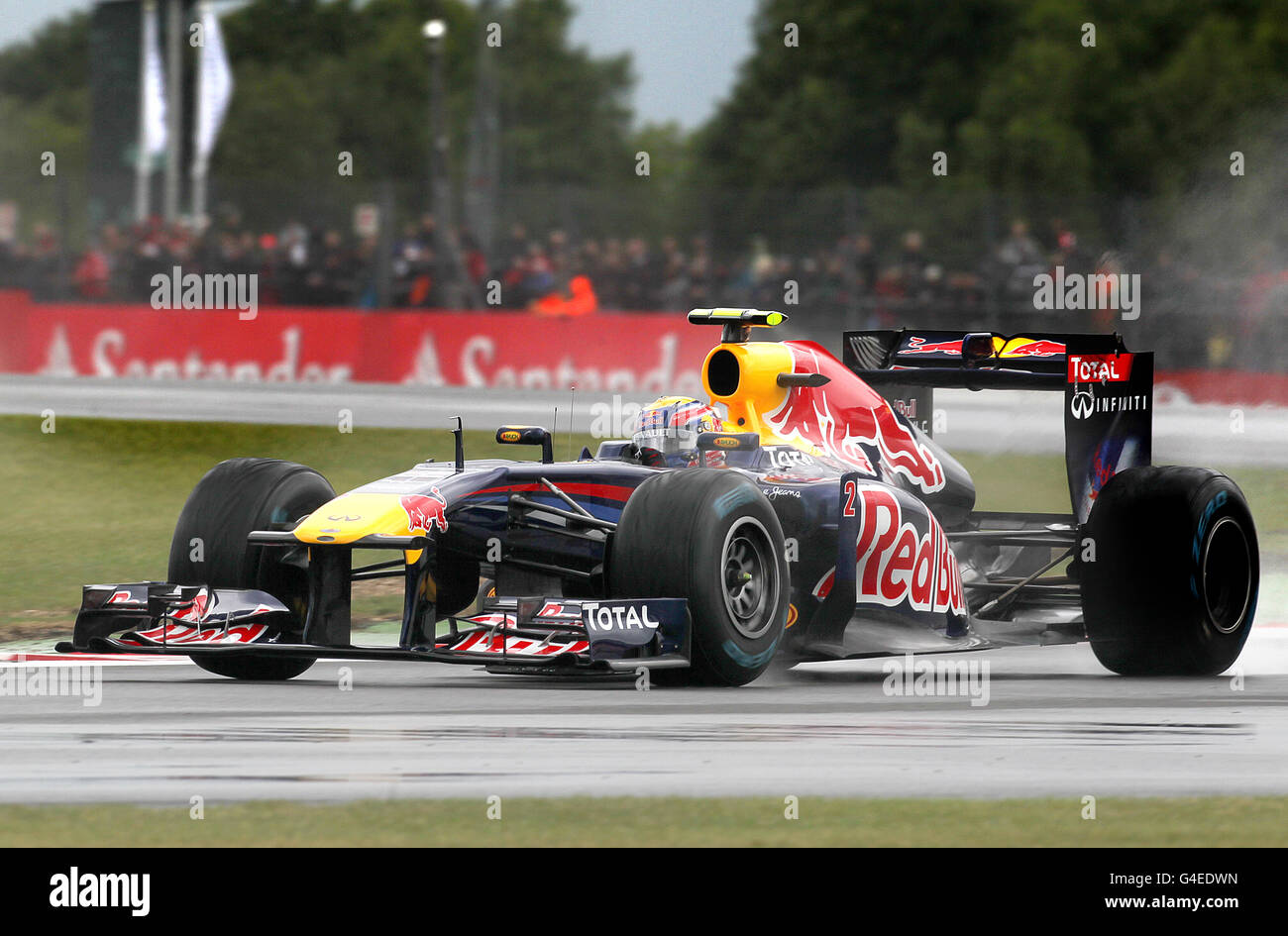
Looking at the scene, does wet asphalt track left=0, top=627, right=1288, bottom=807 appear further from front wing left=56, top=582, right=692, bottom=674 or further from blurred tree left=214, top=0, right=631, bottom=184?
blurred tree left=214, top=0, right=631, bottom=184

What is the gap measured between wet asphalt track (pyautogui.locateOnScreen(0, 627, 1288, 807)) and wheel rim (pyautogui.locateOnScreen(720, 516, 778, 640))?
0.31 meters

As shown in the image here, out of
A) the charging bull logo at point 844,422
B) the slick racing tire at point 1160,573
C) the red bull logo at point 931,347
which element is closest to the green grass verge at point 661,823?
the slick racing tire at point 1160,573

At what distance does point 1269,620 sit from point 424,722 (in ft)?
22.1

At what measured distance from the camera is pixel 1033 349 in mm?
11492

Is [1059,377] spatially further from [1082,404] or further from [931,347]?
[931,347]

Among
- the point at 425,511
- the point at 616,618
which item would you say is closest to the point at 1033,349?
the point at 616,618

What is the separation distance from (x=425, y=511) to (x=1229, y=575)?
13.5 feet

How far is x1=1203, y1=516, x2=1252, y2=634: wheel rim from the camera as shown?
34.7 ft

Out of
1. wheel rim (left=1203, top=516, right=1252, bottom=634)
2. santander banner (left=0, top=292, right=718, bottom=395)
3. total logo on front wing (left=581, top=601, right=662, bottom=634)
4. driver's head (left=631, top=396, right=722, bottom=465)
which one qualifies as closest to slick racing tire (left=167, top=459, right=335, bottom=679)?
total logo on front wing (left=581, top=601, right=662, bottom=634)

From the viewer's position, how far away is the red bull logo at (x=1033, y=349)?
1143cm

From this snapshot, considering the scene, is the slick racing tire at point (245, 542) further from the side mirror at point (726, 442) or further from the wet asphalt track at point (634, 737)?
the side mirror at point (726, 442)

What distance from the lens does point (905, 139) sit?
176 feet

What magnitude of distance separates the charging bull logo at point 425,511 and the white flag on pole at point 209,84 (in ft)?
95.8
